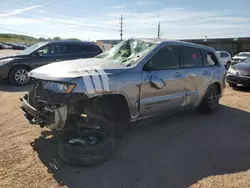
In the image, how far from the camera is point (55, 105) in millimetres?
3500

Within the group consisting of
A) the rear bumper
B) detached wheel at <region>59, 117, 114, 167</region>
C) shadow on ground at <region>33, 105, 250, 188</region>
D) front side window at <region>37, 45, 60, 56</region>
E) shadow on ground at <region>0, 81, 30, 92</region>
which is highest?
front side window at <region>37, 45, 60, 56</region>

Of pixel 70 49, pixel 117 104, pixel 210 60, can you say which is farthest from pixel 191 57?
pixel 70 49

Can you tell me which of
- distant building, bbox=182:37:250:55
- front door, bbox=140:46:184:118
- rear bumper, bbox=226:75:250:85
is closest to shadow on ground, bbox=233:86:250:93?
rear bumper, bbox=226:75:250:85

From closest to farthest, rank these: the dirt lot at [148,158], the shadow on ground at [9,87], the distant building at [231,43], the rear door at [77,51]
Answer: the dirt lot at [148,158]
the shadow on ground at [9,87]
the rear door at [77,51]
the distant building at [231,43]

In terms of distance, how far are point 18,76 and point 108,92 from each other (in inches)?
263

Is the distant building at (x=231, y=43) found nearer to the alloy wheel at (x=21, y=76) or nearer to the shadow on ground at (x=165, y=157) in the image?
the alloy wheel at (x=21, y=76)

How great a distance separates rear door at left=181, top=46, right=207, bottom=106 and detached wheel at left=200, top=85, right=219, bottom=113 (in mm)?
462

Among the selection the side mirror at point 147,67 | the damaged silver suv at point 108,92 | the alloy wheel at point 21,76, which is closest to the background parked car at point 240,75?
the damaged silver suv at point 108,92

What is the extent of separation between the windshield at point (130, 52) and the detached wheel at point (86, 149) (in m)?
1.38

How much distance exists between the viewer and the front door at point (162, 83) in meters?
4.35

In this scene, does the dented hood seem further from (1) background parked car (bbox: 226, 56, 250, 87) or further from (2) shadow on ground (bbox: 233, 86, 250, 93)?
(2) shadow on ground (bbox: 233, 86, 250, 93)

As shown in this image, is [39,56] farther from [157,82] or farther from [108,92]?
[108,92]

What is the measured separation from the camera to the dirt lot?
3189 millimetres

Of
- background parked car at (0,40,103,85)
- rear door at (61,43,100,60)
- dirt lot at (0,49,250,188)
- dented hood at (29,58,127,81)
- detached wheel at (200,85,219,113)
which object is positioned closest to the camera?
dirt lot at (0,49,250,188)
